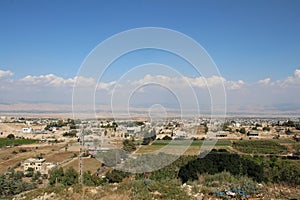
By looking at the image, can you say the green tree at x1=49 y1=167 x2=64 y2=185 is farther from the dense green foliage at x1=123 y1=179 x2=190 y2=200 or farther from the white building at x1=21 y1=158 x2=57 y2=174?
the white building at x1=21 y1=158 x2=57 y2=174

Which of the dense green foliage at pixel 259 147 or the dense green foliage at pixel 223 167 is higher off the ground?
the dense green foliage at pixel 223 167

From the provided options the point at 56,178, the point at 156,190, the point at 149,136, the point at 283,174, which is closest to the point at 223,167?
the point at 283,174

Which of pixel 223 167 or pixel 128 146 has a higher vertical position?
pixel 128 146

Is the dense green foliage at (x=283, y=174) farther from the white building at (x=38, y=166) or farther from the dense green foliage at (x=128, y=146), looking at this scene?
the white building at (x=38, y=166)

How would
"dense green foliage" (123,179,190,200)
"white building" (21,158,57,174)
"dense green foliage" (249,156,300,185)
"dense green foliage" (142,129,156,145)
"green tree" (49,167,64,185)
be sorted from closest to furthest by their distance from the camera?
1. "dense green foliage" (123,179,190,200)
2. "dense green foliage" (249,156,300,185)
3. "dense green foliage" (142,129,156,145)
4. "green tree" (49,167,64,185)
5. "white building" (21,158,57,174)

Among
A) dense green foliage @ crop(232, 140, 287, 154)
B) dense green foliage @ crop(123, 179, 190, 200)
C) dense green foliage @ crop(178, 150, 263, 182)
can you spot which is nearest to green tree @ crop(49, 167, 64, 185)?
dense green foliage @ crop(178, 150, 263, 182)

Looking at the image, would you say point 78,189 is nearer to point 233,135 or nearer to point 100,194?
point 100,194

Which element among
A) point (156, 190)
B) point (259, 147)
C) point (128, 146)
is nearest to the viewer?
point (156, 190)

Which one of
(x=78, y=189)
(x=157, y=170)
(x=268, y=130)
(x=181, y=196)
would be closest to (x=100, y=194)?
(x=78, y=189)

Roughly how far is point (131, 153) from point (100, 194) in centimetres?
569

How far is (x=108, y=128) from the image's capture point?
11031 mm

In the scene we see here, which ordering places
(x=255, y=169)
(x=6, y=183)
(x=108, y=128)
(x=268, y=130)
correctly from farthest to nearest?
1. (x=268, y=130)
2. (x=108, y=128)
3. (x=6, y=183)
4. (x=255, y=169)

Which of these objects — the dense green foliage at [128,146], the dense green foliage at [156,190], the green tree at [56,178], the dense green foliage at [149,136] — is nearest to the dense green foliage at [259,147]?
the dense green foliage at [128,146]

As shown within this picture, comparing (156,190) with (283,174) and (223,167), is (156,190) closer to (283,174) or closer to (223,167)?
(223,167)
